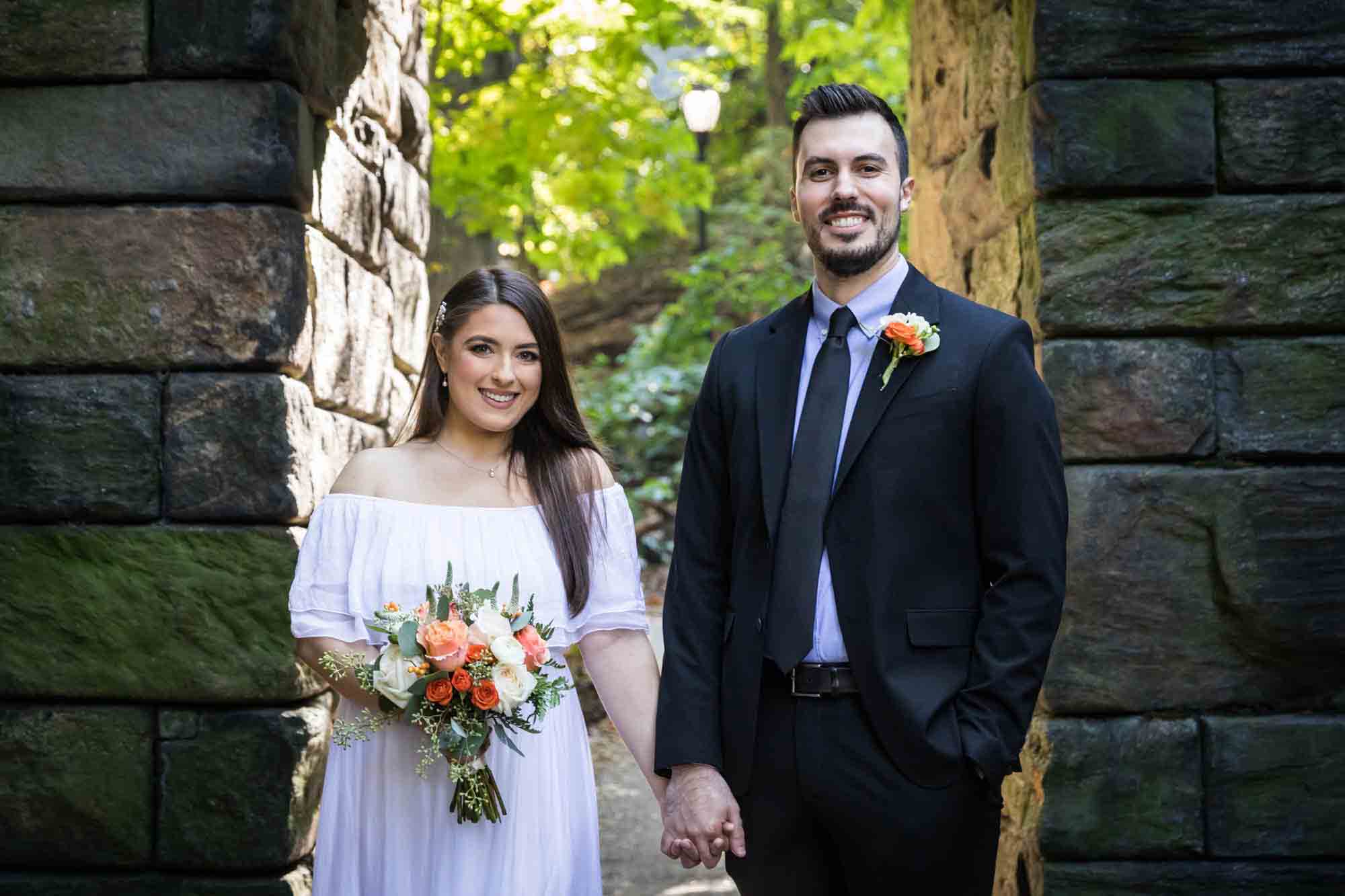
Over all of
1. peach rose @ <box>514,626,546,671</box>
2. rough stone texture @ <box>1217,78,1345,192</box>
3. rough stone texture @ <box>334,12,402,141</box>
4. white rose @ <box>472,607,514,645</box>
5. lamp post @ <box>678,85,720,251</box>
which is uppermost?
lamp post @ <box>678,85,720,251</box>

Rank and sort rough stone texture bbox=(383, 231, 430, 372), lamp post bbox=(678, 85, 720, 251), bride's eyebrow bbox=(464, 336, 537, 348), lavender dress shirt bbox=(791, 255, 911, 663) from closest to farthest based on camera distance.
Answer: lavender dress shirt bbox=(791, 255, 911, 663), bride's eyebrow bbox=(464, 336, 537, 348), rough stone texture bbox=(383, 231, 430, 372), lamp post bbox=(678, 85, 720, 251)

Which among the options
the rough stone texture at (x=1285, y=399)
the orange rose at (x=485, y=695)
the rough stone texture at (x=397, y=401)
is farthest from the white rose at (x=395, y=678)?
the rough stone texture at (x=397, y=401)

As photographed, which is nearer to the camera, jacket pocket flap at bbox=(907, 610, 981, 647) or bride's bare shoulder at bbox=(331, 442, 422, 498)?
jacket pocket flap at bbox=(907, 610, 981, 647)

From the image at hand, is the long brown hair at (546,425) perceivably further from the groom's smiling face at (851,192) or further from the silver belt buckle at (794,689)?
the groom's smiling face at (851,192)

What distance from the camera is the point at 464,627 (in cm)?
246

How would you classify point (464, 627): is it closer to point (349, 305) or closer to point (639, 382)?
point (349, 305)

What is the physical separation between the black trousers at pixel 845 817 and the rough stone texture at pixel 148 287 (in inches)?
67.1

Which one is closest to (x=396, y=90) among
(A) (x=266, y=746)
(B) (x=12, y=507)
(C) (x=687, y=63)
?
(B) (x=12, y=507)

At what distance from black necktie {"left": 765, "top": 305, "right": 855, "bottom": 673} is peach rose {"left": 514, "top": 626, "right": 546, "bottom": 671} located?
1.45 ft

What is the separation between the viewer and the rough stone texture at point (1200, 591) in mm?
3131

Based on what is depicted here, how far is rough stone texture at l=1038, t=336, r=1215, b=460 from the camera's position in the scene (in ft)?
10.4

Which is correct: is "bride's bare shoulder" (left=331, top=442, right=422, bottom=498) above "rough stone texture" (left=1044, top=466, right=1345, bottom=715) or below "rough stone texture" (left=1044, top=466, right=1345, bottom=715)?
above

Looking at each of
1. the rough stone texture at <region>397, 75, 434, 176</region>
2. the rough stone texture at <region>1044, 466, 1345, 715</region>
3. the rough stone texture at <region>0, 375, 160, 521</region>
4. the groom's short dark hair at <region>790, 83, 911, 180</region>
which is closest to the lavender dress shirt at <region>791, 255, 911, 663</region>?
the groom's short dark hair at <region>790, 83, 911, 180</region>

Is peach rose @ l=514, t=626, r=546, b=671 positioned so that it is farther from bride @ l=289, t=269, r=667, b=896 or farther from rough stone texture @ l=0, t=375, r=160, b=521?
rough stone texture @ l=0, t=375, r=160, b=521
